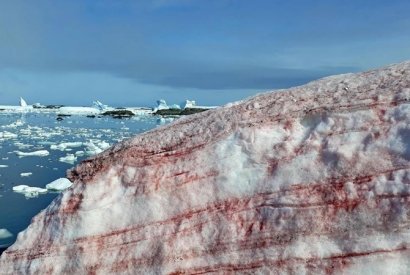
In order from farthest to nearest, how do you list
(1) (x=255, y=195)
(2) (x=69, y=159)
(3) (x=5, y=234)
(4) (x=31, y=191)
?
1. (2) (x=69, y=159)
2. (4) (x=31, y=191)
3. (3) (x=5, y=234)
4. (1) (x=255, y=195)

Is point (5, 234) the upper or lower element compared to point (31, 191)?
lower

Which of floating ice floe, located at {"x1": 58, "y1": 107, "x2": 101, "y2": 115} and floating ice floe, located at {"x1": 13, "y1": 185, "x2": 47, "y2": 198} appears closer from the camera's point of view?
floating ice floe, located at {"x1": 13, "y1": 185, "x2": 47, "y2": 198}

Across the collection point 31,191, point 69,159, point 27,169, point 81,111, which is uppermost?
point 81,111

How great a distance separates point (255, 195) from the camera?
15.4 ft

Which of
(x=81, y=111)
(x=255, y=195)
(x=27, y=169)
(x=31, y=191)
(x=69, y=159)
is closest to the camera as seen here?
(x=255, y=195)

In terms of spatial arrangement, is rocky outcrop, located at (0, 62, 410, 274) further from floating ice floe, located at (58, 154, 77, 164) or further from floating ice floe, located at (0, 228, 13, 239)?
floating ice floe, located at (58, 154, 77, 164)

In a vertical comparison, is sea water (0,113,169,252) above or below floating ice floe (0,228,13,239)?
above

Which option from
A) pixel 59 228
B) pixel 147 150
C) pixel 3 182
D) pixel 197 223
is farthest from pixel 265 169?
pixel 3 182

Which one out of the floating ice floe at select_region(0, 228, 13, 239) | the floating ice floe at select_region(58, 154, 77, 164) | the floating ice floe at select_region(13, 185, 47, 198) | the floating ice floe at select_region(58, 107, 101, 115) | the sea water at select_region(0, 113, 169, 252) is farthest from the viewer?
the floating ice floe at select_region(58, 107, 101, 115)

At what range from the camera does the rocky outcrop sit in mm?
4355

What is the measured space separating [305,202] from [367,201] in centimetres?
51

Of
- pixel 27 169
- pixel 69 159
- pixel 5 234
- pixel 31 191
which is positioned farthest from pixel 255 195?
pixel 69 159

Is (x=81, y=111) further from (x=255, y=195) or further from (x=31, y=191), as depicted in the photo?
(x=255, y=195)

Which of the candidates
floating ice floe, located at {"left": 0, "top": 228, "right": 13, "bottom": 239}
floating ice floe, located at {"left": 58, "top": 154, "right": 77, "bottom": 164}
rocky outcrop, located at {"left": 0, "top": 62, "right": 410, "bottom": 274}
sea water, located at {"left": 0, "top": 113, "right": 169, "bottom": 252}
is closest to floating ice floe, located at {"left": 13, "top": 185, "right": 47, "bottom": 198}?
sea water, located at {"left": 0, "top": 113, "right": 169, "bottom": 252}
